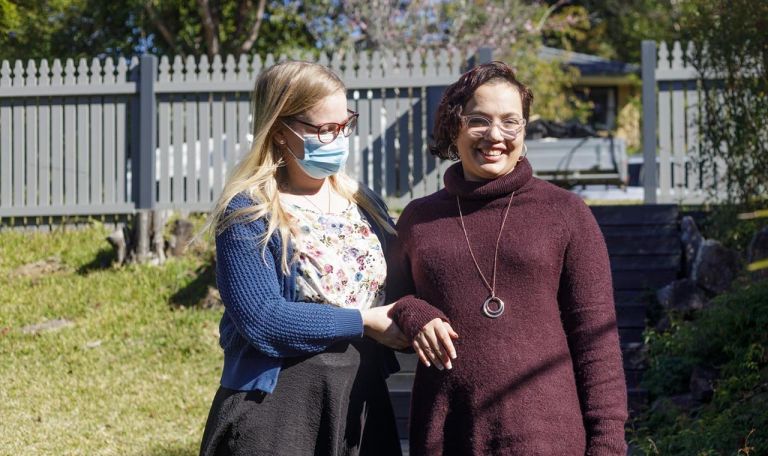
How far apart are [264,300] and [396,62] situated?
861 centimetres

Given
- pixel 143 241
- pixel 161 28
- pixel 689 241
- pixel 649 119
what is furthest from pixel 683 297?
pixel 161 28

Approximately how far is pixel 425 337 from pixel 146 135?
904 cm

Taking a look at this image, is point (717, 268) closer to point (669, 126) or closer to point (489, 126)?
point (669, 126)

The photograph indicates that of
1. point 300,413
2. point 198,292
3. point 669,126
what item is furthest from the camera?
point 669,126

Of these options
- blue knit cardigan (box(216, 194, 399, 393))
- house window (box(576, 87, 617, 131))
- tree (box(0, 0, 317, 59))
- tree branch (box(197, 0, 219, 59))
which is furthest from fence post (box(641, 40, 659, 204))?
house window (box(576, 87, 617, 131))

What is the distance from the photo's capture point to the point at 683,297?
24.3 ft

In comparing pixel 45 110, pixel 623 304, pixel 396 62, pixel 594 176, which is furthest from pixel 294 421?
pixel 594 176

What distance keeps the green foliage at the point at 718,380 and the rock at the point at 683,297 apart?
13.5 inches

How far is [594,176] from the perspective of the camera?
1308cm

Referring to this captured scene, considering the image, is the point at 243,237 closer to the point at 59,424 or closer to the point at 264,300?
the point at 264,300

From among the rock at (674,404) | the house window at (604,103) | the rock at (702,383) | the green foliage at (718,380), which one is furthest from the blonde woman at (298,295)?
the house window at (604,103)

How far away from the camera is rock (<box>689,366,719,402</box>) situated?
6.04 m

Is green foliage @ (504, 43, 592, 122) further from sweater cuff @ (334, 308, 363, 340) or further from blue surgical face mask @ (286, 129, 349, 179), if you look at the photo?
sweater cuff @ (334, 308, 363, 340)

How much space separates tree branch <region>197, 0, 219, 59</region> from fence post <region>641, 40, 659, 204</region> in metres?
9.95
